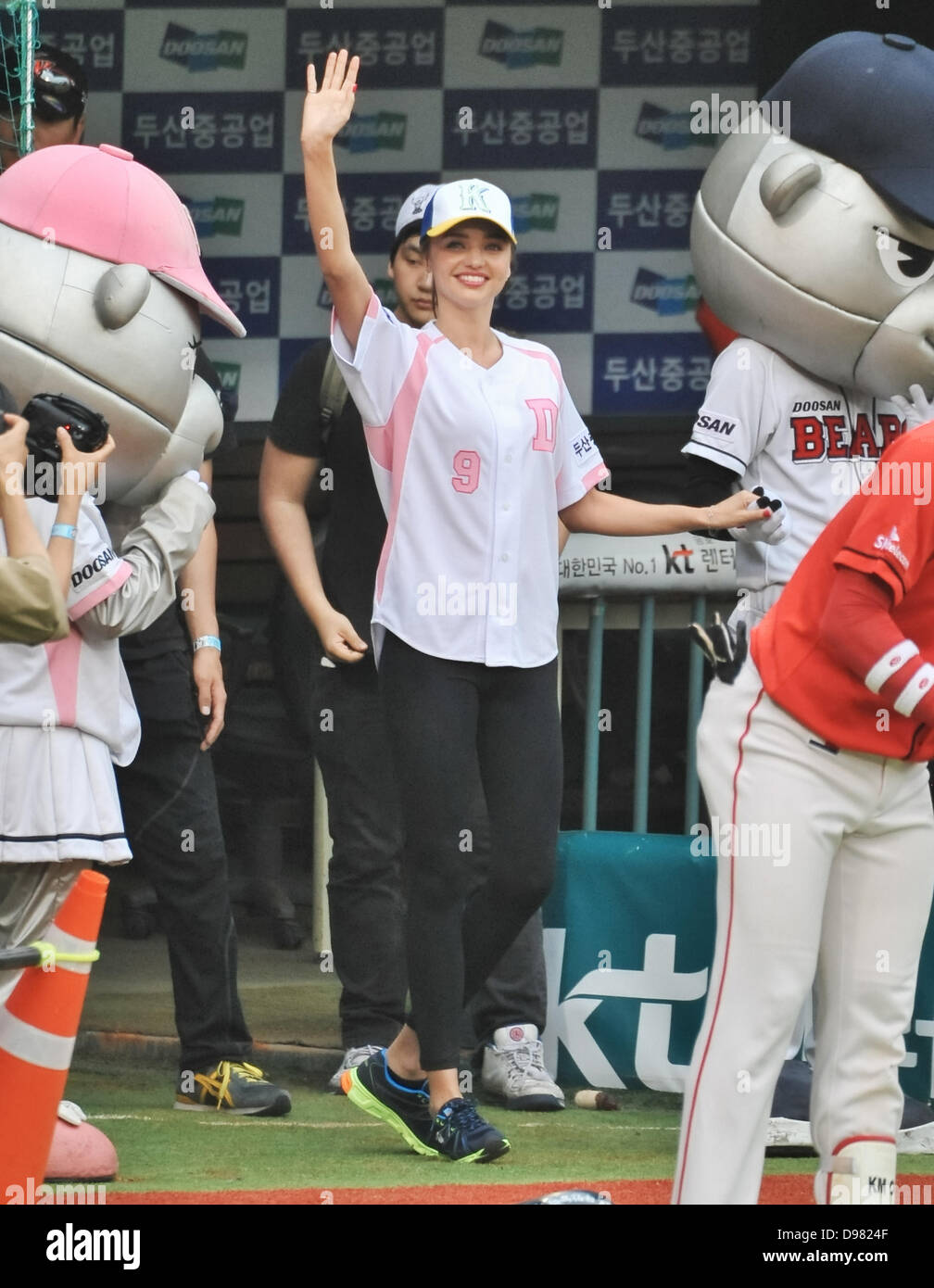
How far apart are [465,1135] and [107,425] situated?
1362mm

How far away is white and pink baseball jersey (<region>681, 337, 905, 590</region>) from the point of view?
4.35 m

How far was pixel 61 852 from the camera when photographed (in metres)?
3.75

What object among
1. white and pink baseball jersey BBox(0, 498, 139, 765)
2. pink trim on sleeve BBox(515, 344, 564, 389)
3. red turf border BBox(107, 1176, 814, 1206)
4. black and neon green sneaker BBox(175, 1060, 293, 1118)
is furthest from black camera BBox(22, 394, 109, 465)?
black and neon green sneaker BBox(175, 1060, 293, 1118)

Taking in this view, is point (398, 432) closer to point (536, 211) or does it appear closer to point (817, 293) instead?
point (817, 293)

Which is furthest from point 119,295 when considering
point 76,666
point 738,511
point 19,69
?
point 738,511

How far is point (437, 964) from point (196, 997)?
0.72 metres

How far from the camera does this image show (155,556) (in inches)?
158

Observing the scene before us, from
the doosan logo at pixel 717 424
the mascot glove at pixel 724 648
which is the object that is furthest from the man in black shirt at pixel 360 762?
the mascot glove at pixel 724 648

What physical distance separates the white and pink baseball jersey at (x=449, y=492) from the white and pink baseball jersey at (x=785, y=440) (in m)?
0.47

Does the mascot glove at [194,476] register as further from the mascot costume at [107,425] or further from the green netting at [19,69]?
the green netting at [19,69]

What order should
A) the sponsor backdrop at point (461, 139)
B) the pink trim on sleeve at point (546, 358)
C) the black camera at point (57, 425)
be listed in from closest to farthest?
the black camera at point (57, 425) → the pink trim on sleeve at point (546, 358) → the sponsor backdrop at point (461, 139)

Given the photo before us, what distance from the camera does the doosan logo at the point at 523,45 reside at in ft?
21.2
